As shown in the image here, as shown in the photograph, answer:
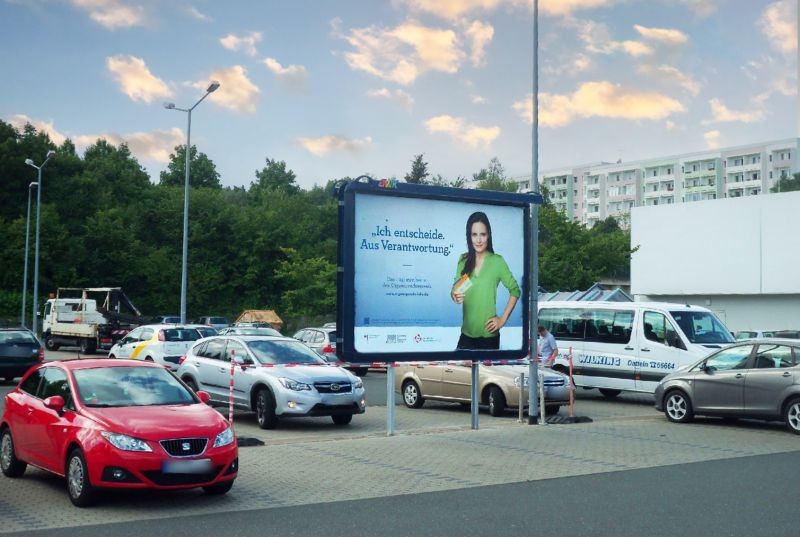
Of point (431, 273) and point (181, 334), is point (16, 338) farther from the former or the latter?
point (431, 273)

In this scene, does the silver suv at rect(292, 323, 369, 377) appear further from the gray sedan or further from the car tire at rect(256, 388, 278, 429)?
the gray sedan

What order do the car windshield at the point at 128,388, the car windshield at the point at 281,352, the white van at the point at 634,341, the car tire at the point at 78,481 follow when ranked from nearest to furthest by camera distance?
1. the car tire at the point at 78,481
2. the car windshield at the point at 128,388
3. the car windshield at the point at 281,352
4. the white van at the point at 634,341

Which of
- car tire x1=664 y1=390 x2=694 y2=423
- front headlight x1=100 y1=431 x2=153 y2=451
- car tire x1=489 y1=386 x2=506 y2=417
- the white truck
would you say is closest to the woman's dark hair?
car tire x1=489 y1=386 x2=506 y2=417

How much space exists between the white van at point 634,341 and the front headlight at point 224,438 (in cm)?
1385

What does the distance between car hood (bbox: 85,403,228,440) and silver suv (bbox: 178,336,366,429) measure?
5.90m

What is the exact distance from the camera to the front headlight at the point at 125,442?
358 inches

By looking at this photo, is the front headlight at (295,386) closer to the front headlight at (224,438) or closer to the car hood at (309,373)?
the car hood at (309,373)

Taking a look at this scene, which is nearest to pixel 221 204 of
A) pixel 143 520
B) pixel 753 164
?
pixel 143 520

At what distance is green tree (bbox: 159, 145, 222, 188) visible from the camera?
89938mm

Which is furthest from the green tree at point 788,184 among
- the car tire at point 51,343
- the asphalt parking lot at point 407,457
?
the asphalt parking lot at point 407,457

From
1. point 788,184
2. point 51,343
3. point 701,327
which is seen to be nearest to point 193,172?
point 51,343

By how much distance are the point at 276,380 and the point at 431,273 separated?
3227 mm

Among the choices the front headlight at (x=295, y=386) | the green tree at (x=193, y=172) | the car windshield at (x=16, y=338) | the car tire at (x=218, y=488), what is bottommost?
the car tire at (x=218, y=488)

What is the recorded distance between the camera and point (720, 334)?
22141mm
